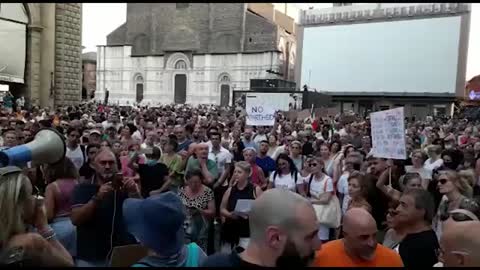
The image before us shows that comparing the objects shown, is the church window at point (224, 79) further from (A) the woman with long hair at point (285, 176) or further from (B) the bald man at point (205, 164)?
(A) the woman with long hair at point (285, 176)

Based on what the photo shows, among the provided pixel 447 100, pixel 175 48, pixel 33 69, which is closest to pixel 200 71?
pixel 175 48

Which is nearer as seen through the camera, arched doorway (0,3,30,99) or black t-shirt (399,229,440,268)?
black t-shirt (399,229,440,268)

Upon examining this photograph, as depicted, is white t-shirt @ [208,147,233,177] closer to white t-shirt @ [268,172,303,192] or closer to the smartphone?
white t-shirt @ [268,172,303,192]

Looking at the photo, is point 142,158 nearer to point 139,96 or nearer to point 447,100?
point 447,100

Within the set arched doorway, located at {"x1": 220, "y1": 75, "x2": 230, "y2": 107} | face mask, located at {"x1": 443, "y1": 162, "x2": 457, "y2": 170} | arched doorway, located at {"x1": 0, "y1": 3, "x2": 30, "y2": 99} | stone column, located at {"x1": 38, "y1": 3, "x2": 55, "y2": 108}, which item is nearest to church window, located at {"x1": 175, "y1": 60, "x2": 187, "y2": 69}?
arched doorway, located at {"x1": 220, "y1": 75, "x2": 230, "y2": 107}

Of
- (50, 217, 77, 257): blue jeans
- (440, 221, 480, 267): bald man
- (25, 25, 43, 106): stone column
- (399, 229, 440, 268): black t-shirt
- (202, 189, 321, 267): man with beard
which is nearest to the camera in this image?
(202, 189, 321, 267): man with beard

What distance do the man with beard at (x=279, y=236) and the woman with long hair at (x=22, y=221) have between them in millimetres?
850

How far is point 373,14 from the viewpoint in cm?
5400

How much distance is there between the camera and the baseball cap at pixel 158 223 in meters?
2.34

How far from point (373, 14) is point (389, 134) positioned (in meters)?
51.4

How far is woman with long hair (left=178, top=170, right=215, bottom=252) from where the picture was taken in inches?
210

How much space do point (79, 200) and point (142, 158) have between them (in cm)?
322

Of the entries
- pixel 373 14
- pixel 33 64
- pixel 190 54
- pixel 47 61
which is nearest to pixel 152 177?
pixel 33 64

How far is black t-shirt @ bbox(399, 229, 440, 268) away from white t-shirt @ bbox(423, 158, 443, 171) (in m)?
4.07
